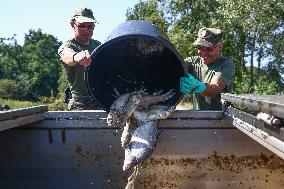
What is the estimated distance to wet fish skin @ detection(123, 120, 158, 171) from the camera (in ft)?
11.1

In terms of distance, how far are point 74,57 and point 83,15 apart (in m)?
1.17

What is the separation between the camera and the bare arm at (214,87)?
4370 millimetres

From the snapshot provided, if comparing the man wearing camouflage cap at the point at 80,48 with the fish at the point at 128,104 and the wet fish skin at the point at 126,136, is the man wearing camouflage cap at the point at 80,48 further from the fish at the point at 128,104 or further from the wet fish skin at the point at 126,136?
the wet fish skin at the point at 126,136

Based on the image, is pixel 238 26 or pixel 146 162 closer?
pixel 146 162

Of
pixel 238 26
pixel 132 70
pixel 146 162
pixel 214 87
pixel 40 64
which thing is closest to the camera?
pixel 146 162

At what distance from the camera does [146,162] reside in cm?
396

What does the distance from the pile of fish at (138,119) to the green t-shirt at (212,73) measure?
1.01m

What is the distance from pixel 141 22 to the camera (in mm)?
3812

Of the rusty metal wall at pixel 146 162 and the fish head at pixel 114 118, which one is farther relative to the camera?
the rusty metal wall at pixel 146 162

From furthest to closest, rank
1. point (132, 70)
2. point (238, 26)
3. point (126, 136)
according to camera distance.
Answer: point (238, 26), point (132, 70), point (126, 136)

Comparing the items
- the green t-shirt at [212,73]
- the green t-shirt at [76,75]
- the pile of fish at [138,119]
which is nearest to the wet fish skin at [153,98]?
the pile of fish at [138,119]

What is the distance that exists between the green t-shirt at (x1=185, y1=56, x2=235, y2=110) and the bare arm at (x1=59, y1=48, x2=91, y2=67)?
135cm

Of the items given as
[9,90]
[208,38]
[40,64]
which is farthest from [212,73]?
[40,64]

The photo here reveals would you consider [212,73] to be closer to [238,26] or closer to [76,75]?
[76,75]
